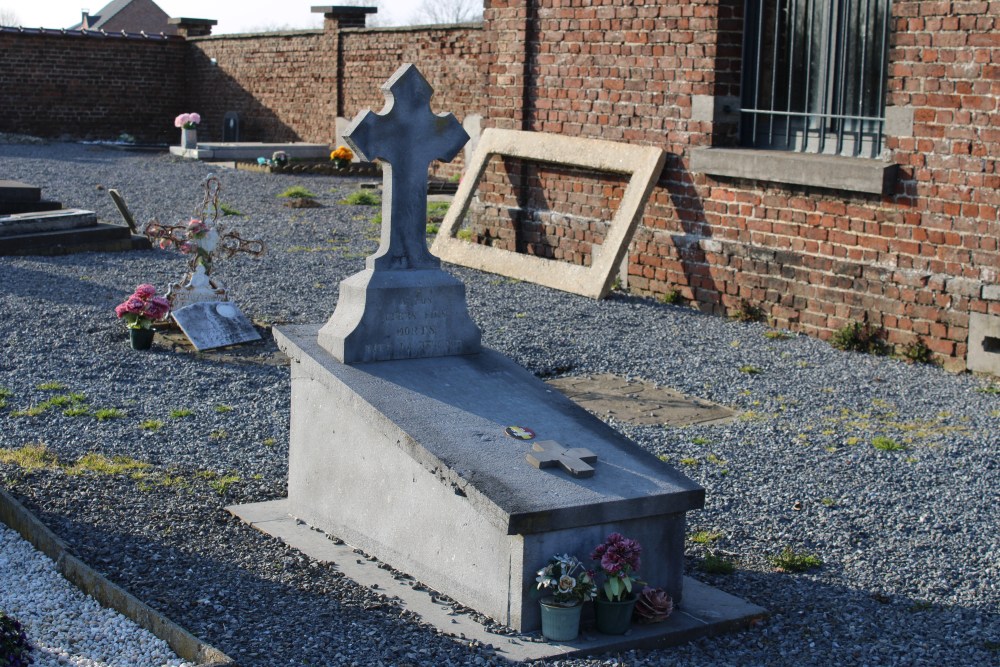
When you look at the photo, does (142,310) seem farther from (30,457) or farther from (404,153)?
(404,153)

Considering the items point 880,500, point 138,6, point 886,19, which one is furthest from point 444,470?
point 138,6

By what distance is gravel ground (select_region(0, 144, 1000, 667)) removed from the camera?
15.0 ft

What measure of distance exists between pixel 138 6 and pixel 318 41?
152ft

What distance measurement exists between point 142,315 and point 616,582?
17.9 feet

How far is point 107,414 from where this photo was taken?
7.33m

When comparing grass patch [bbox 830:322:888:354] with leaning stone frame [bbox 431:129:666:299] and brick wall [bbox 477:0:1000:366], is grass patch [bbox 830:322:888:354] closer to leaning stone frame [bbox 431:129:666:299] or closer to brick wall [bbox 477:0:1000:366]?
brick wall [bbox 477:0:1000:366]

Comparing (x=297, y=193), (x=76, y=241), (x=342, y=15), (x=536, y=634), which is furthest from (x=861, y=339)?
(x=342, y=15)

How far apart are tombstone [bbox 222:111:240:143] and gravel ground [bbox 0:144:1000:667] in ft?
52.1

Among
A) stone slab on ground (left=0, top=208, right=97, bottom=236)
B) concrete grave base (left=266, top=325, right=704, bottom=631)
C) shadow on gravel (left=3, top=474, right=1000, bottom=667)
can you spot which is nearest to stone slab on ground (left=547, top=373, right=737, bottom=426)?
concrete grave base (left=266, top=325, right=704, bottom=631)

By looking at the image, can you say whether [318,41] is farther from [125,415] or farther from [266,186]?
[125,415]

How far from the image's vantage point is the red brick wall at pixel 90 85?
2753cm

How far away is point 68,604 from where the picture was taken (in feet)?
15.2

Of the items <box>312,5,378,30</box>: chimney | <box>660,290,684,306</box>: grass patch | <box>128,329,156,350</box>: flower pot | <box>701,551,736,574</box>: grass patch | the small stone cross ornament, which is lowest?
<box>701,551,736,574</box>: grass patch

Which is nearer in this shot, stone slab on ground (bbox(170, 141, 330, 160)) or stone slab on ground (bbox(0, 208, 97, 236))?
stone slab on ground (bbox(0, 208, 97, 236))
